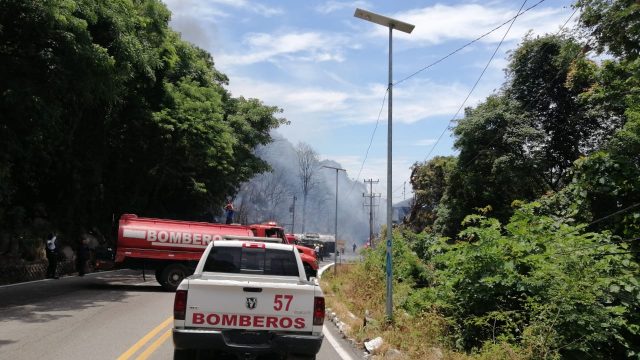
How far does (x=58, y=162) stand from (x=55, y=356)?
63.3ft

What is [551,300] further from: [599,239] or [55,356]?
[55,356]

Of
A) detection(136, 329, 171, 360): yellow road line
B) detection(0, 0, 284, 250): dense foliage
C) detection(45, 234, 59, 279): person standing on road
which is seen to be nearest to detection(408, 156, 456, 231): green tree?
detection(0, 0, 284, 250): dense foliage

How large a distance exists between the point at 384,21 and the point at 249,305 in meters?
8.67

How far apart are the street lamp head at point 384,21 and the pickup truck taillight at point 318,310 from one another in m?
7.78

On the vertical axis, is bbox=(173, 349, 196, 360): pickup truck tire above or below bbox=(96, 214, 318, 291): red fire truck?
below

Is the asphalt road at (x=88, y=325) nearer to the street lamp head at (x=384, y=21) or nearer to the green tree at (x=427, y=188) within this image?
the street lamp head at (x=384, y=21)

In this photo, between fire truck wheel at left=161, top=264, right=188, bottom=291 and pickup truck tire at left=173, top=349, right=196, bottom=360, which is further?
fire truck wheel at left=161, top=264, right=188, bottom=291

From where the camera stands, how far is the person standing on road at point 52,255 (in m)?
20.3

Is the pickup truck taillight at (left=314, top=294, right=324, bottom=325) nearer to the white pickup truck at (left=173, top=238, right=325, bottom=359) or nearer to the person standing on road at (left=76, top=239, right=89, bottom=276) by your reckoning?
the white pickup truck at (left=173, top=238, right=325, bottom=359)

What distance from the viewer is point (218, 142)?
2611 cm

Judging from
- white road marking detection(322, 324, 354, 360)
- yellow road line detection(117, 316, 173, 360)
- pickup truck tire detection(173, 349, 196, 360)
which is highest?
pickup truck tire detection(173, 349, 196, 360)

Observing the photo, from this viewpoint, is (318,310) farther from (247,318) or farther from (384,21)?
(384,21)

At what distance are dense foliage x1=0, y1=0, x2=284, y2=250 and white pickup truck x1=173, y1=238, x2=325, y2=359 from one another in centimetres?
965

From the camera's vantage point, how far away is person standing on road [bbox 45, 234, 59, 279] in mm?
20281
